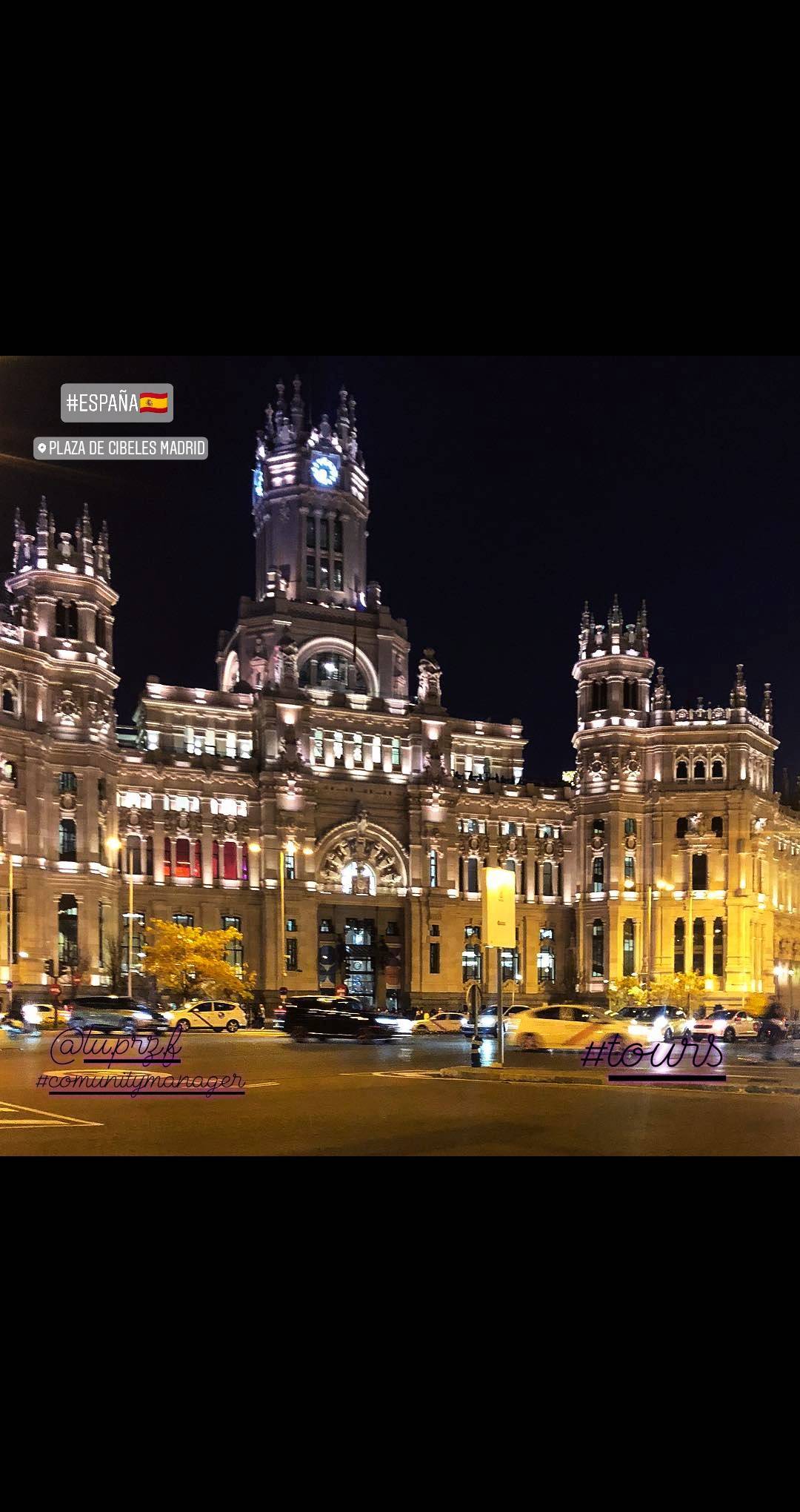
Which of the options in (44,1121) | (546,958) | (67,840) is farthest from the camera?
(546,958)

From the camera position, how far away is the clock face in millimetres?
90688

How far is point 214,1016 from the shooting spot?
46250mm

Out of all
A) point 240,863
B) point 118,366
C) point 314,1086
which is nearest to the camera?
point 118,366

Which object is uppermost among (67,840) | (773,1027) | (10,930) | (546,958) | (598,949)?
(67,840)

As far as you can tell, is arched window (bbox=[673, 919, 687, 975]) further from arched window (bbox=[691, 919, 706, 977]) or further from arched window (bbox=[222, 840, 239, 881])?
arched window (bbox=[222, 840, 239, 881])

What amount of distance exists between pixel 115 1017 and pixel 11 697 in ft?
106

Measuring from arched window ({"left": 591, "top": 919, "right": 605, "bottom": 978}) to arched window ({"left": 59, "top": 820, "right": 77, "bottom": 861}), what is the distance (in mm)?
33865

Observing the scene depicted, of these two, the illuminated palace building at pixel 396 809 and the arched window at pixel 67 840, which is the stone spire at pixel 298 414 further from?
the arched window at pixel 67 840

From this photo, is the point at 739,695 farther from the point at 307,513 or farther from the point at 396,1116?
the point at 396,1116

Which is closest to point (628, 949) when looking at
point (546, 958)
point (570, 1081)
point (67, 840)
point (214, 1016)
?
point (546, 958)
